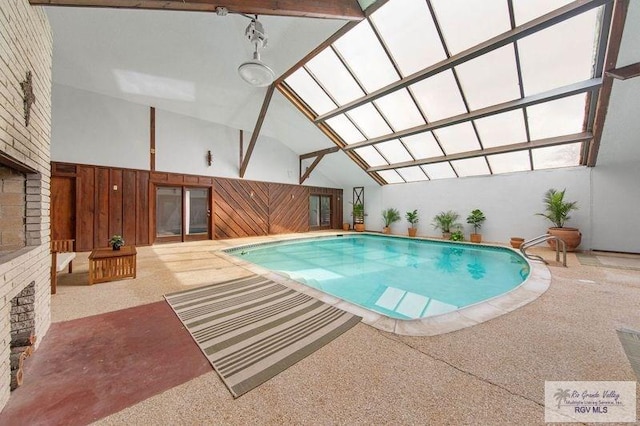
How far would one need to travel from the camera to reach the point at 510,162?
6707 millimetres

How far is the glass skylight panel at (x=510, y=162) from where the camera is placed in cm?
638

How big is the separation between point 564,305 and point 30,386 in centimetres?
433

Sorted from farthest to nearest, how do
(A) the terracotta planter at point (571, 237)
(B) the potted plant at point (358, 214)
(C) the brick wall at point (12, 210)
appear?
1. (B) the potted plant at point (358, 214)
2. (A) the terracotta planter at point (571, 237)
3. (C) the brick wall at point (12, 210)

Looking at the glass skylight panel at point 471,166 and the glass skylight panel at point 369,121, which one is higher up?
the glass skylight panel at point 369,121

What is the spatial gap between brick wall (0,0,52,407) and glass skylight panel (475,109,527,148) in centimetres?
717

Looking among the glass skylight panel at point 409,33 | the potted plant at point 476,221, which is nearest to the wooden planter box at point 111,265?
the glass skylight panel at point 409,33

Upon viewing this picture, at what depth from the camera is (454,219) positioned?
26.5 feet

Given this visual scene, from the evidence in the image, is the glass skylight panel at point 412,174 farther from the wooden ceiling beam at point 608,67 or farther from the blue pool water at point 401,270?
the wooden ceiling beam at point 608,67

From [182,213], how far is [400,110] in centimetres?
686

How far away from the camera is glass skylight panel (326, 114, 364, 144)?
22.9 feet

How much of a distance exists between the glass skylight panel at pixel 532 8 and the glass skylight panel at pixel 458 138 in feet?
7.98

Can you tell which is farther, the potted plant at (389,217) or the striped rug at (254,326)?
the potted plant at (389,217)

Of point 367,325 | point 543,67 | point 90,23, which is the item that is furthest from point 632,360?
point 90,23

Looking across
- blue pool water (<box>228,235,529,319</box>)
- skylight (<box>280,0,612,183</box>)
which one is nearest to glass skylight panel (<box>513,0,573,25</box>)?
skylight (<box>280,0,612,183</box>)
